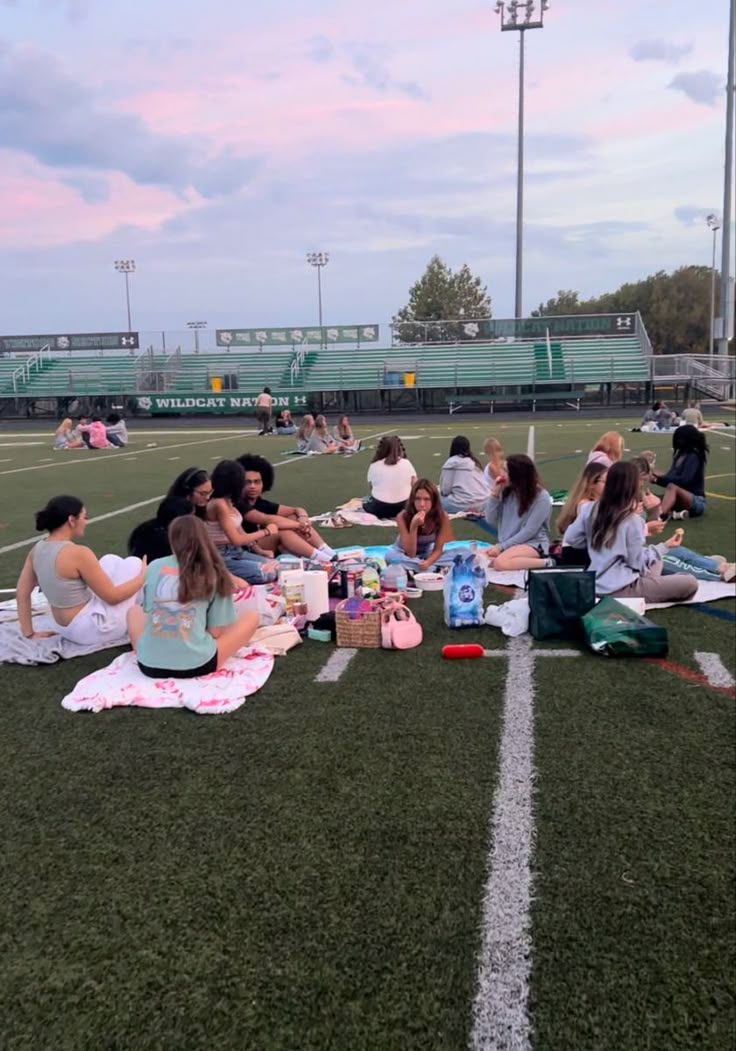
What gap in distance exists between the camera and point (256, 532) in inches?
317

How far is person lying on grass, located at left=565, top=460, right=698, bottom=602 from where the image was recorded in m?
6.25

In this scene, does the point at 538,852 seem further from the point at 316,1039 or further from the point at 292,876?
the point at 316,1039

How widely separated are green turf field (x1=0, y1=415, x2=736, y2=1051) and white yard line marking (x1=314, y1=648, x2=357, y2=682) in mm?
62

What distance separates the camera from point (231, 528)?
23.5 feet

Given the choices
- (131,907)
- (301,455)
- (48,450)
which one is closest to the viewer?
(131,907)

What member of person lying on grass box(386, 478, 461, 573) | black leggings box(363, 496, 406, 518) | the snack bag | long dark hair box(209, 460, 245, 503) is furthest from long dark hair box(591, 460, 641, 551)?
black leggings box(363, 496, 406, 518)

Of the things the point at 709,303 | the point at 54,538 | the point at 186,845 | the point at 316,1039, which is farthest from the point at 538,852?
the point at 709,303

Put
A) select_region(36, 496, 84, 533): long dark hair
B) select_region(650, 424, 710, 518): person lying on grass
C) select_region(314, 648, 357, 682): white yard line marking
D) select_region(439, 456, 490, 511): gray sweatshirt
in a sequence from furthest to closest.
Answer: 1. select_region(439, 456, 490, 511): gray sweatshirt
2. select_region(650, 424, 710, 518): person lying on grass
3. select_region(36, 496, 84, 533): long dark hair
4. select_region(314, 648, 357, 682): white yard line marking

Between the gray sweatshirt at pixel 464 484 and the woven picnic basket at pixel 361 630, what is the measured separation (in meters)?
5.89

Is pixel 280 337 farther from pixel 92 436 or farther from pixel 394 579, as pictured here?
pixel 394 579

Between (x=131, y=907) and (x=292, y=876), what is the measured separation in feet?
2.01

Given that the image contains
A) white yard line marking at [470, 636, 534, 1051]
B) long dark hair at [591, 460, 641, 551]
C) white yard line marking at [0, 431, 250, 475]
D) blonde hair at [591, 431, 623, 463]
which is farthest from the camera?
white yard line marking at [0, 431, 250, 475]

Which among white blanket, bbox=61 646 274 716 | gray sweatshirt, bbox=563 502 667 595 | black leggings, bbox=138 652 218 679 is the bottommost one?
white blanket, bbox=61 646 274 716

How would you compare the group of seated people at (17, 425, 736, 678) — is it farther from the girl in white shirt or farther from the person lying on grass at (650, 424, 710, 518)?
the girl in white shirt
